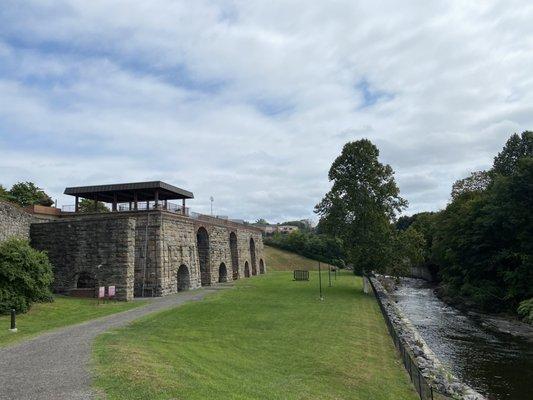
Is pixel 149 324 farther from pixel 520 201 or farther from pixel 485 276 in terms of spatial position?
pixel 485 276

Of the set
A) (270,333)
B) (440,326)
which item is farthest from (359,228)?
(270,333)

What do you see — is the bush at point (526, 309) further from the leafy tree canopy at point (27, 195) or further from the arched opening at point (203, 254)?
the leafy tree canopy at point (27, 195)

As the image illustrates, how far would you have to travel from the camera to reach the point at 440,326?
25.6 m

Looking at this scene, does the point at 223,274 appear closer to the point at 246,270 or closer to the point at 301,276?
the point at 301,276

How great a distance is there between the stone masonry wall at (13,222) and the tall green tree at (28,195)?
23237 millimetres

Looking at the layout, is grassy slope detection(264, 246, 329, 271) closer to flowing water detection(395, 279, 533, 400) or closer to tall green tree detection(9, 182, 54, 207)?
tall green tree detection(9, 182, 54, 207)

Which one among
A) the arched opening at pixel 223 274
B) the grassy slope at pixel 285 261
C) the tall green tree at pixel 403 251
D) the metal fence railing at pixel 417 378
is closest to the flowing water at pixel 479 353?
the metal fence railing at pixel 417 378

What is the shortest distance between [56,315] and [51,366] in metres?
9.91

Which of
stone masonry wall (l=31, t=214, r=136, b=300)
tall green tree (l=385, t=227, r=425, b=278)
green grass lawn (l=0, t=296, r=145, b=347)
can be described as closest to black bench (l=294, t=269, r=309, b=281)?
tall green tree (l=385, t=227, r=425, b=278)

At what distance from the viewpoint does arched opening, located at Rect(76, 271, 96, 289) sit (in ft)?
89.0

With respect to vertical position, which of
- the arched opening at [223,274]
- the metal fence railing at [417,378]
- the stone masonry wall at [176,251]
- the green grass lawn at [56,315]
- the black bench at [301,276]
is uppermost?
the stone masonry wall at [176,251]

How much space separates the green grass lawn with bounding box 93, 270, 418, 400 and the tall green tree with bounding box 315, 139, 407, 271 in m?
10.5

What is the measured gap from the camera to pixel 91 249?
87.9ft

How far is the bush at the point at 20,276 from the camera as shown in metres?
18.5
